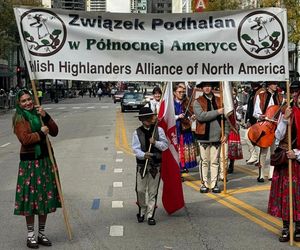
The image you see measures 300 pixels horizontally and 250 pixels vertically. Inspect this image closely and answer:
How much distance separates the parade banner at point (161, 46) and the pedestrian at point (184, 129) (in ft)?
12.2

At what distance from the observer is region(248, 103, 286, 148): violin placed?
1020 cm

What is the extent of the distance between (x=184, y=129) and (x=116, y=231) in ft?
13.4

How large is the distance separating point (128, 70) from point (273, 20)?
1860mm

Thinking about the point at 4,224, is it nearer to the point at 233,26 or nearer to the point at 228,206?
the point at 228,206

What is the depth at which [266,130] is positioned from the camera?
34.1ft

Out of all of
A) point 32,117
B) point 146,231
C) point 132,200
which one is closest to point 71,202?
point 132,200

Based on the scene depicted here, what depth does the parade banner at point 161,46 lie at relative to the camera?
6.67m

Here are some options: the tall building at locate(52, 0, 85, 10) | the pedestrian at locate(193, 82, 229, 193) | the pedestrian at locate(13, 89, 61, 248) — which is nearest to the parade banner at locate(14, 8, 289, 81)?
the pedestrian at locate(13, 89, 61, 248)

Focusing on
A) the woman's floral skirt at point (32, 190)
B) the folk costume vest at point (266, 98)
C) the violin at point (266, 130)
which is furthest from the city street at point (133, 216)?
the folk costume vest at point (266, 98)

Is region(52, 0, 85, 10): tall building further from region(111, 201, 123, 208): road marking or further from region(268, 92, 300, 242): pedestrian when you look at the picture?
region(268, 92, 300, 242): pedestrian

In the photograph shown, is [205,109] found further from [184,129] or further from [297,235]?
[297,235]

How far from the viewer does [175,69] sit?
6941mm

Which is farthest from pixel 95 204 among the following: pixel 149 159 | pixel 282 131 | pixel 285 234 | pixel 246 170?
pixel 246 170

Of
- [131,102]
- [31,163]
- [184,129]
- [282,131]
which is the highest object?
[282,131]
